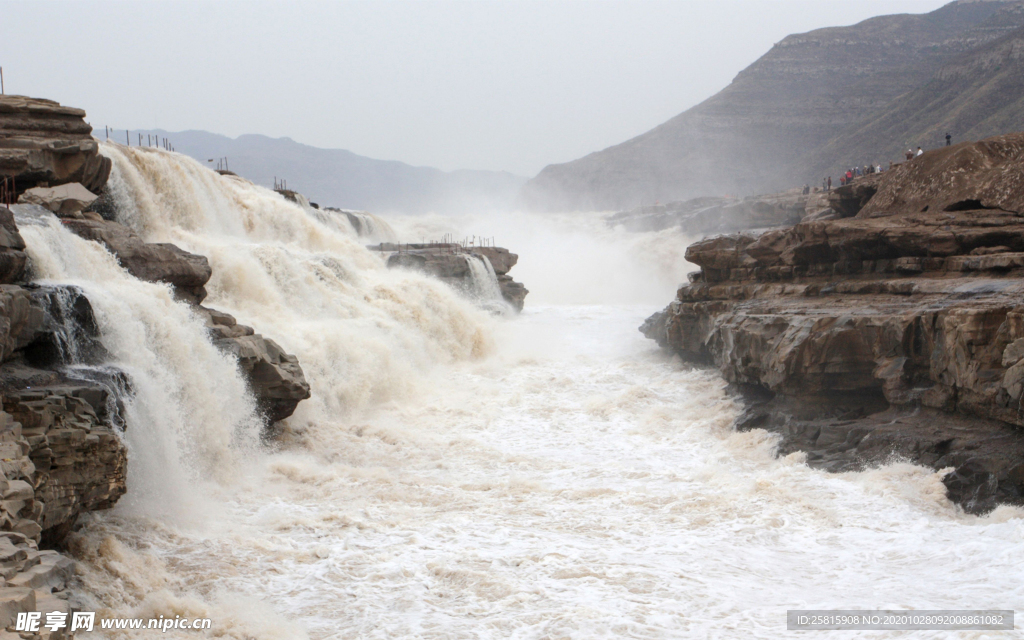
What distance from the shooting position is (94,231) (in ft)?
36.6

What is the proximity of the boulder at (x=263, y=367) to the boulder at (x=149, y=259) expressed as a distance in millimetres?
507

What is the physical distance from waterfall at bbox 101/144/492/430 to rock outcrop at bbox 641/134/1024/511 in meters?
6.31

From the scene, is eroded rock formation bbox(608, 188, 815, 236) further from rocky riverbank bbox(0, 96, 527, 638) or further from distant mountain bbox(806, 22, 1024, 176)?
rocky riverbank bbox(0, 96, 527, 638)

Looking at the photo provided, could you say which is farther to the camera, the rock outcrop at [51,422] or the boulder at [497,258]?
the boulder at [497,258]

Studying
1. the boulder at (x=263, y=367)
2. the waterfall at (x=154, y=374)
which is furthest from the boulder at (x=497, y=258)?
the waterfall at (x=154, y=374)

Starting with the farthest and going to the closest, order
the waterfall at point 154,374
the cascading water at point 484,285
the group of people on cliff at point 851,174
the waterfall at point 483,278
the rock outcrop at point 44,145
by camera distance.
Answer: the group of people on cliff at point 851,174 → the waterfall at point 483,278 → the cascading water at point 484,285 → the rock outcrop at point 44,145 → the waterfall at point 154,374

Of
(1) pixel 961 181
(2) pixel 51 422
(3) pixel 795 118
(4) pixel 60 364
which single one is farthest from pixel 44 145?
(3) pixel 795 118

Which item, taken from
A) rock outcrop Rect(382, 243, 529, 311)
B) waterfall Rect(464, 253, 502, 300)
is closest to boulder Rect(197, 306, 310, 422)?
rock outcrop Rect(382, 243, 529, 311)

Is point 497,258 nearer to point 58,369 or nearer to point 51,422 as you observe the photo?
point 58,369

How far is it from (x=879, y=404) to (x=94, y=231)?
11640mm

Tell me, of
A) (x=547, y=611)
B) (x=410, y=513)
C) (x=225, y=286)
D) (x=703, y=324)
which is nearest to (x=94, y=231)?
(x=225, y=286)

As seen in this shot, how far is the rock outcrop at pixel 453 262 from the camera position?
21877 millimetres

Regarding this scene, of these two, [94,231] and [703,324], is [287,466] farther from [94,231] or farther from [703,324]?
[703,324]

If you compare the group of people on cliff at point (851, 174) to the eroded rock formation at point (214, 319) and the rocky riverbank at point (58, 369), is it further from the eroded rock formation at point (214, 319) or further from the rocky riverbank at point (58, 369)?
the rocky riverbank at point (58, 369)
